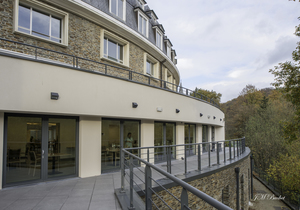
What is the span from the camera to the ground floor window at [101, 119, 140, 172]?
8.15m

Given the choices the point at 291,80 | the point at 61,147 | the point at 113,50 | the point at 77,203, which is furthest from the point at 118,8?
the point at 77,203

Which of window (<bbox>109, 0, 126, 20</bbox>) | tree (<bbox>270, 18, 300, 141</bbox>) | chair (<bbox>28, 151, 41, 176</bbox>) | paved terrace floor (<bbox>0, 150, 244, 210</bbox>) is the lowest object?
paved terrace floor (<bbox>0, 150, 244, 210</bbox>)

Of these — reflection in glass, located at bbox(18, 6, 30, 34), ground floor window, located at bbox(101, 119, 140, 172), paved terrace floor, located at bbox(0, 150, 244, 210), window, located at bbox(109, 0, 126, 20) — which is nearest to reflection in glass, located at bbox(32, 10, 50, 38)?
reflection in glass, located at bbox(18, 6, 30, 34)

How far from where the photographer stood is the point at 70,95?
6.35 m

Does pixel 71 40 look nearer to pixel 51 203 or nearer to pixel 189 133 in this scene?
pixel 51 203

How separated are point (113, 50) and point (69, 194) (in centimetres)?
766

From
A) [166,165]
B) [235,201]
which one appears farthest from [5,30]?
[235,201]

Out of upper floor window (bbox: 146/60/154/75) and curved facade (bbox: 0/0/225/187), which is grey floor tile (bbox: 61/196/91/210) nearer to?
curved facade (bbox: 0/0/225/187)

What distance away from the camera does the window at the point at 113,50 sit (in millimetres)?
10068

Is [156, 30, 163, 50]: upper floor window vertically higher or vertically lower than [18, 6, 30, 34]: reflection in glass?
higher

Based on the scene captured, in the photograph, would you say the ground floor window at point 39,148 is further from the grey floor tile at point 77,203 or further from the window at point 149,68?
the window at point 149,68

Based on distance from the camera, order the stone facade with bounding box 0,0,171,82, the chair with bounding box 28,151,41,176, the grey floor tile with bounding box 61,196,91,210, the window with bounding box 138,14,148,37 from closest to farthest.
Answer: the grey floor tile with bounding box 61,196,91,210 < the chair with bounding box 28,151,41,176 < the stone facade with bounding box 0,0,171,82 < the window with bounding box 138,14,148,37

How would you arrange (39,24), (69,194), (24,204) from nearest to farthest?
(24,204) → (69,194) → (39,24)

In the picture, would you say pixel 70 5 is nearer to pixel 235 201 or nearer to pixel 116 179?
pixel 116 179
